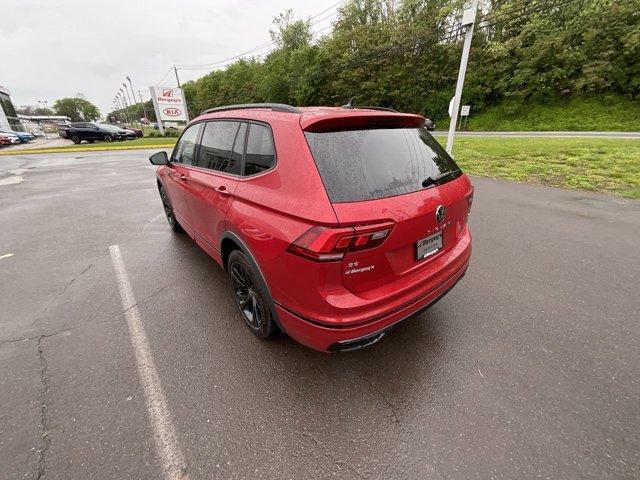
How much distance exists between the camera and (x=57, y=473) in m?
1.59

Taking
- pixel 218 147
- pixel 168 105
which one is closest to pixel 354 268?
pixel 218 147

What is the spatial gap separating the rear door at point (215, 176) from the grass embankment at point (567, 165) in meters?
7.63

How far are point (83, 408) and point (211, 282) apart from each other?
63.7 inches

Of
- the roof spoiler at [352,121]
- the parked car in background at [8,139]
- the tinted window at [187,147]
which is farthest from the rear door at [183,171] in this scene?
the parked car in background at [8,139]

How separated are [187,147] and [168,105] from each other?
3449 centimetres

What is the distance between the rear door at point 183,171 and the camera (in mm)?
3364

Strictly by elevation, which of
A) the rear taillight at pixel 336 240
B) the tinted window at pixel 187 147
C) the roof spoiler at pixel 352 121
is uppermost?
the roof spoiler at pixel 352 121

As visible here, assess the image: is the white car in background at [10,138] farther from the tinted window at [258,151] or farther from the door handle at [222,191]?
the tinted window at [258,151]

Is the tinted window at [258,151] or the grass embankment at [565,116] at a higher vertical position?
the tinted window at [258,151]

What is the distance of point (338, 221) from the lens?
1599 millimetres

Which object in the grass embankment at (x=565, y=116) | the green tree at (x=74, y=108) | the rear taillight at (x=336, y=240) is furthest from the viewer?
the green tree at (x=74, y=108)

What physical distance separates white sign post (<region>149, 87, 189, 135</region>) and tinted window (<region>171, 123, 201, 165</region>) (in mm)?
32758

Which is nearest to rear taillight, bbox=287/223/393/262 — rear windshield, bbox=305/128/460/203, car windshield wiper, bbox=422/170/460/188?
rear windshield, bbox=305/128/460/203

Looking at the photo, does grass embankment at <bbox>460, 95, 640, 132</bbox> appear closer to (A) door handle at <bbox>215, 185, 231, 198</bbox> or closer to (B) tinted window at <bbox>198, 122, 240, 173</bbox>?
(B) tinted window at <bbox>198, 122, 240, 173</bbox>
